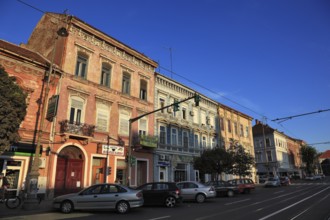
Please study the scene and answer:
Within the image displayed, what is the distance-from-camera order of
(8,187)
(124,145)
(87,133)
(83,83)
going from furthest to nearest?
(124,145) → (83,83) → (87,133) → (8,187)

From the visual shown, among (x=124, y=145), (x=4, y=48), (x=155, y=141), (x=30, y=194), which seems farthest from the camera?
(x=155, y=141)

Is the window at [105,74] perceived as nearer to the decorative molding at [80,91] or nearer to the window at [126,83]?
the window at [126,83]

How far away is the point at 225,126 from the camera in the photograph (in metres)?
39.4

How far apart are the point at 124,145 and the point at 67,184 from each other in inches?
241

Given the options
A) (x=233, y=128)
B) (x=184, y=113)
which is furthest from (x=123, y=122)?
(x=233, y=128)

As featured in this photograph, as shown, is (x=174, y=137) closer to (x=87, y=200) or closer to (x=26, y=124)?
(x=26, y=124)

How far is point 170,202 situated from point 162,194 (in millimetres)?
647

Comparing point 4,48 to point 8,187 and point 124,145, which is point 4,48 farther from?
point 124,145

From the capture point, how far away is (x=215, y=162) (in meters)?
26.5

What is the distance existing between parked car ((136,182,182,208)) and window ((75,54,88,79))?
1160cm

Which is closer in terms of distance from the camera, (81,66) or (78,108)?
(78,108)

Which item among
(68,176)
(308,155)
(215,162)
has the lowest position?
(68,176)

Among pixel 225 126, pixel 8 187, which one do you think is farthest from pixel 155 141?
pixel 225 126

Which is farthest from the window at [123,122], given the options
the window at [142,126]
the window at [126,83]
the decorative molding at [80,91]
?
the decorative molding at [80,91]
